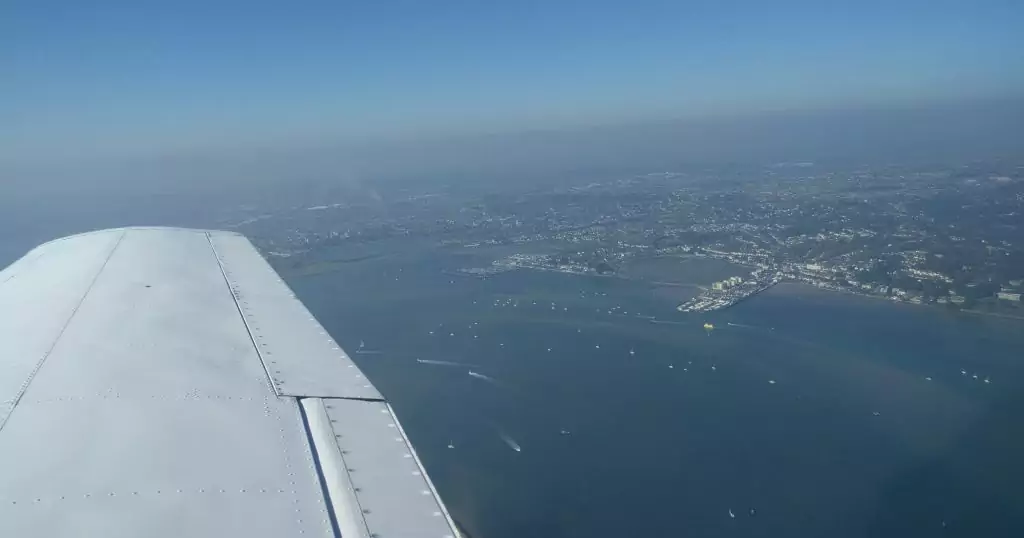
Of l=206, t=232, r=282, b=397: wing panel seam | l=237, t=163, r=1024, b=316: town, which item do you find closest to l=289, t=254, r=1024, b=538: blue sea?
l=237, t=163, r=1024, b=316: town

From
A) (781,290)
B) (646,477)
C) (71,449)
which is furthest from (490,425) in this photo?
(781,290)

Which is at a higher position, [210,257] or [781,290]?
[210,257]

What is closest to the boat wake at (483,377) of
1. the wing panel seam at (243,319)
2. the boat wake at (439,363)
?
the boat wake at (439,363)

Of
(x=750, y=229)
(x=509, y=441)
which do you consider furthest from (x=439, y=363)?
(x=750, y=229)

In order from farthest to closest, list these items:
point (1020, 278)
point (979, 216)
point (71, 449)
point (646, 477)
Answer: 1. point (979, 216)
2. point (1020, 278)
3. point (646, 477)
4. point (71, 449)

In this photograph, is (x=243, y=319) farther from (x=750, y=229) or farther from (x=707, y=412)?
(x=750, y=229)

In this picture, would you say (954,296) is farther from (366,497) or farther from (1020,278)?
(366,497)
